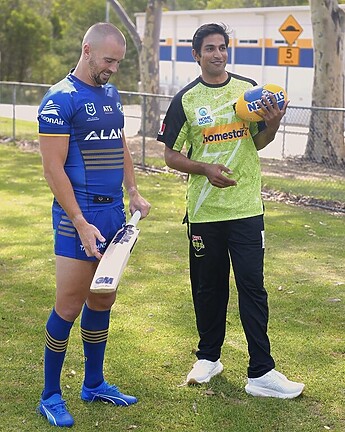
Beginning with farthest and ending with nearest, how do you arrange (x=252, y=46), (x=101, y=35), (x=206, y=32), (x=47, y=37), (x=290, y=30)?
(x=47, y=37)
(x=252, y=46)
(x=290, y=30)
(x=206, y=32)
(x=101, y=35)

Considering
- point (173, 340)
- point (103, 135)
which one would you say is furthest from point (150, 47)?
point (103, 135)

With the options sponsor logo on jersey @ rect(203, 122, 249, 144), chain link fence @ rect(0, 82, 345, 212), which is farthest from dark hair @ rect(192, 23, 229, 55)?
chain link fence @ rect(0, 82, 345, 212)

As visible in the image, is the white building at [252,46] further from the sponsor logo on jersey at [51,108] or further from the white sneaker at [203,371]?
the sponsor logo on jersey at [51,108]

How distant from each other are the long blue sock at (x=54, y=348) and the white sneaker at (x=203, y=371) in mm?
935

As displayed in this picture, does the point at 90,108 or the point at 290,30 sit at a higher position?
the point at 290,30

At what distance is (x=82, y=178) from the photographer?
441 cm

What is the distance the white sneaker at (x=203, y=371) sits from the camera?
5.21m

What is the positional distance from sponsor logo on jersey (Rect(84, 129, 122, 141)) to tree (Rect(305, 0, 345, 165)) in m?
11.2

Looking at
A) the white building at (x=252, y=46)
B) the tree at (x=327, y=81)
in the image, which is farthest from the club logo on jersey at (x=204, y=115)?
the white building at (x=252, y=46)

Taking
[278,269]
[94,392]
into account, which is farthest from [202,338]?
[278,269]

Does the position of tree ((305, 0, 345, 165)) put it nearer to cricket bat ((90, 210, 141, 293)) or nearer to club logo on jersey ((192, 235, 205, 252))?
club logo on jersey ((192, 235, 205, 252))

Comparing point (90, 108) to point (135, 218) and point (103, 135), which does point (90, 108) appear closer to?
point (103, 135)

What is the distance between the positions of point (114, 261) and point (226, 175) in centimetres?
102

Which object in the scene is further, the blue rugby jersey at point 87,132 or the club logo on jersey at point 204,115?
the club logo on jersey at point 204,115
